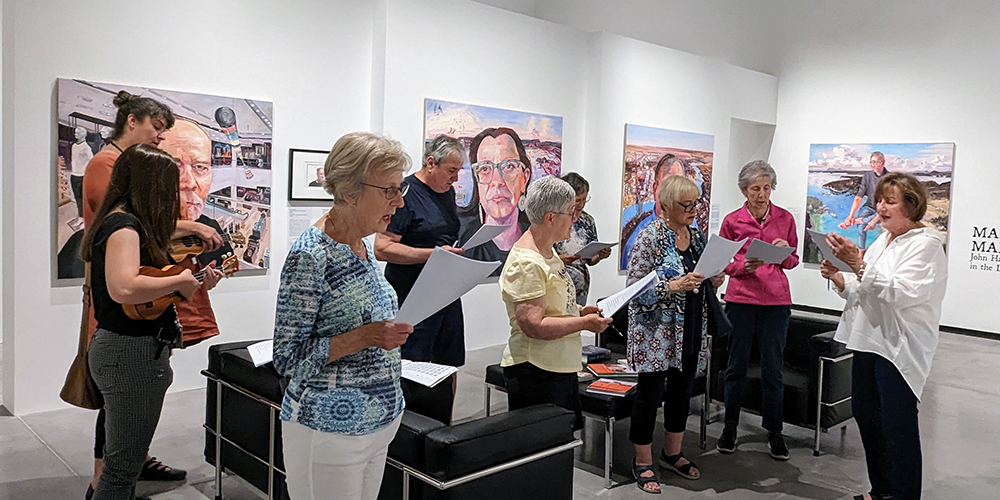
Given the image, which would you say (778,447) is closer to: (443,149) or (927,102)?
(443,149)

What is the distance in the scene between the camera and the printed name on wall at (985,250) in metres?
9.31

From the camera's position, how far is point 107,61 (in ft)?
17.7

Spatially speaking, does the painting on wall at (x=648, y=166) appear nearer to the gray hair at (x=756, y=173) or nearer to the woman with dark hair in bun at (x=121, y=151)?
the gray hair at (x=756, y=173)

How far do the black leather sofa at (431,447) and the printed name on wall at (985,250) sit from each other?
8437 mm

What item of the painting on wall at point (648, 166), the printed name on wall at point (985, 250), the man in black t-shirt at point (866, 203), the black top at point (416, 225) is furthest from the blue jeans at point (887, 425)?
the man in black t-shirt at point (866, 203)

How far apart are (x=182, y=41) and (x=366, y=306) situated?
4.56 meters

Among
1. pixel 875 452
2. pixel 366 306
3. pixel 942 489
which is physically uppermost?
pixel 366 306

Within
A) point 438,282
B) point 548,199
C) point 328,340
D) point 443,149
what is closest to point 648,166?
point 443,149

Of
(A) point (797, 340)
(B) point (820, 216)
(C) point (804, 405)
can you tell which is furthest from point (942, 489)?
(B) point (820, 216)

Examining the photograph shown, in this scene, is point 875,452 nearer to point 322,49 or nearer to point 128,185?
point 128,185

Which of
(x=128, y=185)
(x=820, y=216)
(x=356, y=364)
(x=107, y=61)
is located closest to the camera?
(x=356, y=364)

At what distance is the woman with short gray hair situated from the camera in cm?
319

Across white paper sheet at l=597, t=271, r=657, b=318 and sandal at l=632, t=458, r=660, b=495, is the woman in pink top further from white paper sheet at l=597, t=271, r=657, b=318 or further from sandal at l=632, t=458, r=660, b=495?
white paper sheet at l=597, t=271, r=657, b=318

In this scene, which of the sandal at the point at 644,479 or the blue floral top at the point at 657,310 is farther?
the sandal at the point at 644,479
